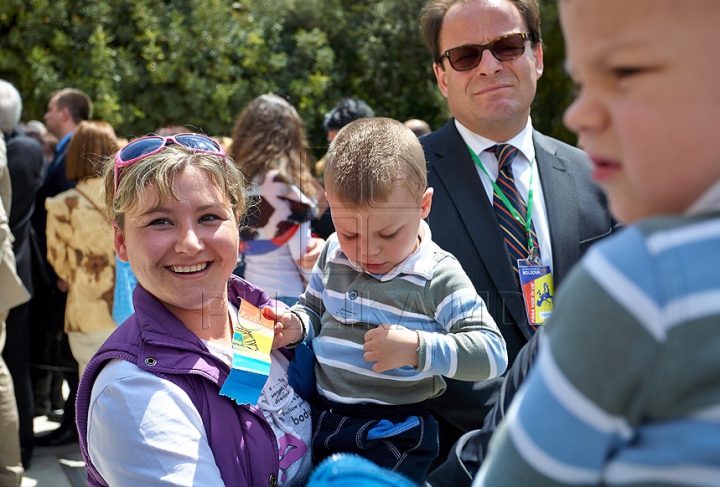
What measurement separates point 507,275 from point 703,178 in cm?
179

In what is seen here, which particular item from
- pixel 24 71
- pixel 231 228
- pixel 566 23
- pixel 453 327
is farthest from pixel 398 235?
pixel 24 71

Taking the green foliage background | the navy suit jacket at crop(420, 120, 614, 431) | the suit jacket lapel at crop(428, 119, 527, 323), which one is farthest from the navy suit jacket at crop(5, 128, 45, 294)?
the green foliage background

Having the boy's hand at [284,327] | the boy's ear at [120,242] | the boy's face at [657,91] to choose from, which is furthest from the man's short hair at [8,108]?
the boy's face at [657,91]

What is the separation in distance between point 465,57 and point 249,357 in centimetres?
168

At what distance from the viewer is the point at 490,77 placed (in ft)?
9.18

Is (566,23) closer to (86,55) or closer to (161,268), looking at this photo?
(161,268)

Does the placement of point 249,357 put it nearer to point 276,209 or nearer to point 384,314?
point 384,314

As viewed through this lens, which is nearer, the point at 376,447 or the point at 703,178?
the point at 703,178

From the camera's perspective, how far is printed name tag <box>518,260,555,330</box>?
96.0 inches

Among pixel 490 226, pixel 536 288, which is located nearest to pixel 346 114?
pixel 490 226

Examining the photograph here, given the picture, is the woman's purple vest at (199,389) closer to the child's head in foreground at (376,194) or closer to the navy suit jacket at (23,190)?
the child's head in foreground at (376,194)

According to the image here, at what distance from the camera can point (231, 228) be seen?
6.79ft

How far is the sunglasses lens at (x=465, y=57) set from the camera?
283 cm

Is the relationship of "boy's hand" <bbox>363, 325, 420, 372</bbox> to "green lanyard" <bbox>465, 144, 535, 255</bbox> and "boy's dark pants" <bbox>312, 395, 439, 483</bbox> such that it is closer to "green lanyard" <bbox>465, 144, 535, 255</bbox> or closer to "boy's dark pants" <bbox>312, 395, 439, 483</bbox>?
"boy's dark pants" <bbox>312, 395, 439, 483</bbox>
